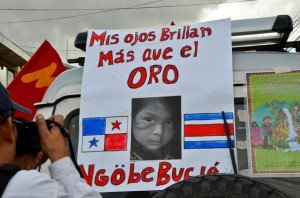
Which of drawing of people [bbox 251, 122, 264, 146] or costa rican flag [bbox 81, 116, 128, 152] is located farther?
costa rican flag [bbox 81, 116, 128, 152]

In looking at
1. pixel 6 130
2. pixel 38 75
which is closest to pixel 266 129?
pixel 6 130

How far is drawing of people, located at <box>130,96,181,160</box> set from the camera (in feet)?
9.15

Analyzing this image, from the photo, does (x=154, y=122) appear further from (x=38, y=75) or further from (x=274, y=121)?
(x=38, y=75)

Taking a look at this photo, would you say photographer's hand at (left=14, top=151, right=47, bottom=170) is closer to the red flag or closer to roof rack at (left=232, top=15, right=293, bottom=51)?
roof rack at (left=232, top=15, right=293, bottom=51)

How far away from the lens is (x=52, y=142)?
1696 millimetres

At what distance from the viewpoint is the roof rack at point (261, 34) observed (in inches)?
125

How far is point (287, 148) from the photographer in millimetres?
2688

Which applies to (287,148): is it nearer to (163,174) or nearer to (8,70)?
(163,174)

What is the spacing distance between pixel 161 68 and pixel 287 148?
850mm

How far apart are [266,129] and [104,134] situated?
2.99 ft

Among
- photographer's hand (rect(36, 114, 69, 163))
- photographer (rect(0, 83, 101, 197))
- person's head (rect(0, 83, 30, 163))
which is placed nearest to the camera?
photographer (rect(0, 83, 101, 197))

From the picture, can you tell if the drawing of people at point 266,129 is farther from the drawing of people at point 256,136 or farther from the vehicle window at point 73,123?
the vehicle window at point 73,123

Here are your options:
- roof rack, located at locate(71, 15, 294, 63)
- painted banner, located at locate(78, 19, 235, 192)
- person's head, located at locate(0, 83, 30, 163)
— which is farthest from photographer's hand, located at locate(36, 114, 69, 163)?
roof rack, located at locate(71, 15, 294, 63)

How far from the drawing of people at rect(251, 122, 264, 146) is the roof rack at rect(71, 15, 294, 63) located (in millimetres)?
738
